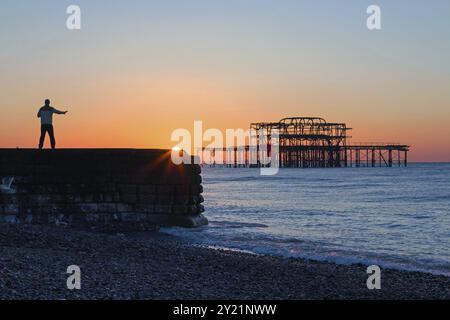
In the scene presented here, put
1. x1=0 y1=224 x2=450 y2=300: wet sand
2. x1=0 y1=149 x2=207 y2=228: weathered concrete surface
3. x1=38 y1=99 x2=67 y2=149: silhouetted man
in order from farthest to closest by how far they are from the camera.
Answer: x1=38 y1=99 x2=67 y2=149: silhouetted man, x1=0 y1=149 x2=207 y2=228: weathered concrete surface, x1=0 y1=224 x2=450 y2=300: wet sand

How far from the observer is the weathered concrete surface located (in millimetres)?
14328

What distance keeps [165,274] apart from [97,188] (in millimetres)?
7091

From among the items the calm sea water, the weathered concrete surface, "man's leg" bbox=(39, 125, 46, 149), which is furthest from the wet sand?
"man's leg" bbox=(39, 125, 46, 149)

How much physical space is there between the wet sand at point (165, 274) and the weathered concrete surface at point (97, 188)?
3012 mm

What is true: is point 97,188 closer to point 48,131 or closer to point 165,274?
point 48,131

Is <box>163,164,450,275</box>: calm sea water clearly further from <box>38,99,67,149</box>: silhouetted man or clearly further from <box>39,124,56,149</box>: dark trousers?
<box>38,99,67,149</box>: silhouetted man

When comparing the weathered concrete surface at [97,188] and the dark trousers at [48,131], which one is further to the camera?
the dark trousers at [48,131]

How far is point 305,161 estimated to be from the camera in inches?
5025

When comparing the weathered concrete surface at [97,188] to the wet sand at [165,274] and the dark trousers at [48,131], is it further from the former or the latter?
the wet sand at [165,274]

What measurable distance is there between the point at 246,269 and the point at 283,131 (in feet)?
372

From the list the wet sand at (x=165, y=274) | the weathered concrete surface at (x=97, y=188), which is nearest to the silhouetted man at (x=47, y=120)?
the weathered concrete surface at (x=97, y=188)

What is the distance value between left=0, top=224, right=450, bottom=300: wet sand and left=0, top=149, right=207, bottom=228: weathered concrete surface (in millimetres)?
3012

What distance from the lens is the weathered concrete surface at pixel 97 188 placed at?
47.0 ft
